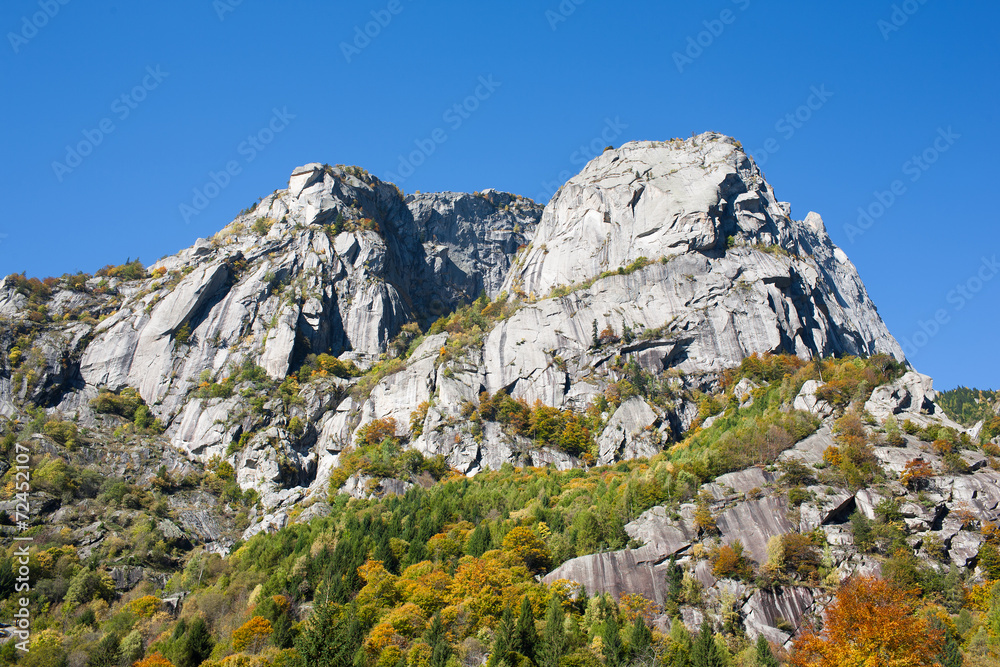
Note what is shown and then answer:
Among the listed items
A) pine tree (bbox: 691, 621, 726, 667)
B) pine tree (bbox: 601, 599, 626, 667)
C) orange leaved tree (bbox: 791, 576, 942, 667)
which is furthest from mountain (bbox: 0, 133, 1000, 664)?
pine tree (bbox: 601, 599, 626, 667)

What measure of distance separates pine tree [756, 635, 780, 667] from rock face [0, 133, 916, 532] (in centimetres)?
3289

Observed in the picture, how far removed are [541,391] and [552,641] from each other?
51.3 m

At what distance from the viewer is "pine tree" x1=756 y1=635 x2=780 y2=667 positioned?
41625 millimetres

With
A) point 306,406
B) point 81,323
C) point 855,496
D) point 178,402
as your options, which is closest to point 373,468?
point 306,406

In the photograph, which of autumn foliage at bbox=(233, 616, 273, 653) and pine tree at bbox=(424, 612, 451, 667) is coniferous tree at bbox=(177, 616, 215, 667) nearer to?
autumn foliage at bbox=(233, 616, 273, 653)

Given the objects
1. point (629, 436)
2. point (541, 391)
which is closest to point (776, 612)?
point (629, 436)

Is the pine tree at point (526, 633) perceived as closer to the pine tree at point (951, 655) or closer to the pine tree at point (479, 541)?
the pine tree at point (479, 541)

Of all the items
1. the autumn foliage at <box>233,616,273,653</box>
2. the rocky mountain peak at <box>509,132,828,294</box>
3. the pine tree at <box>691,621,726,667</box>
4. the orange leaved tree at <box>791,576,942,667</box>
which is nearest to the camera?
the orange leaved tree at <box>791,576,942,667</box>

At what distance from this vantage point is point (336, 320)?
379 feet

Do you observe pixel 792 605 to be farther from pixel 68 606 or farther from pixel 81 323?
pixel 81 323

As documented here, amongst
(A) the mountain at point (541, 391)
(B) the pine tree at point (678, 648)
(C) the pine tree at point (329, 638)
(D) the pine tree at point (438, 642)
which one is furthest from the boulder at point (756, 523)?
(C) the pine tree at point (329, 638)

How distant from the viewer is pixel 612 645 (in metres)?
43.7

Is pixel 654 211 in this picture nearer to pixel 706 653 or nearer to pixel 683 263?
pixel 683 263

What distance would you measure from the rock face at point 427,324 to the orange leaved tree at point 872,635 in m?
28.1
